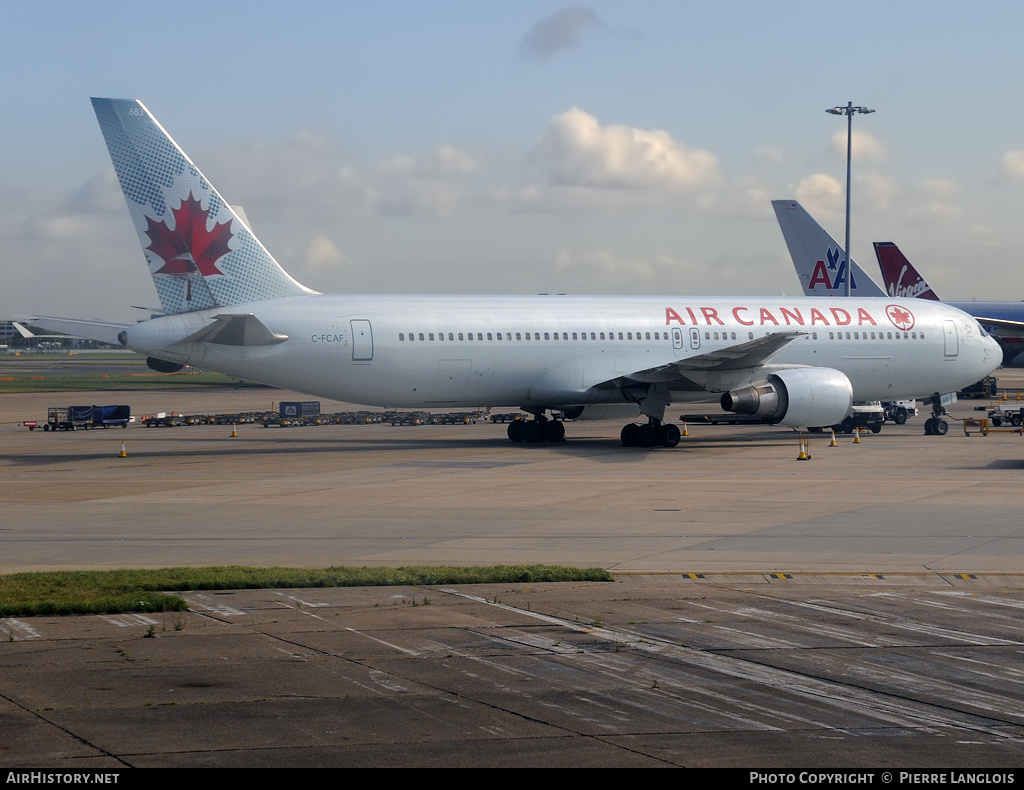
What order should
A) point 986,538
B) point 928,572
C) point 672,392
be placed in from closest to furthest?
1. point 928,572
2. point 986,538
3. point 672,392

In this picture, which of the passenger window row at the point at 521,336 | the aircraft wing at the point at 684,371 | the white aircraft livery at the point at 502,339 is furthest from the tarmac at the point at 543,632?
the passenger window row at the point at 521,336

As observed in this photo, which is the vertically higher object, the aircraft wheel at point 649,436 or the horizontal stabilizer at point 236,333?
the horizontal stabilizer at point 236,333

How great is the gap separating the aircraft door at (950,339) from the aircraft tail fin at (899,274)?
3800 cm

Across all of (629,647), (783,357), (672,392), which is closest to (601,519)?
(629,647)

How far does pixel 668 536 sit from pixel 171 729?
11.7 metres

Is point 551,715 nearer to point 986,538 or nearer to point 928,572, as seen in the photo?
point 928,572

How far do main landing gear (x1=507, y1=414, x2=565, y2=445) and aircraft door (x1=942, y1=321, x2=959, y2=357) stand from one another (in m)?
14.8

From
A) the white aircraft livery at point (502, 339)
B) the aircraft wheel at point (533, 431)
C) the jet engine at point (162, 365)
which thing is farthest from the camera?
the aircraft wheel at point (533, 431)

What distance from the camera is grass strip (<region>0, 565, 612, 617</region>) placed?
1336cm

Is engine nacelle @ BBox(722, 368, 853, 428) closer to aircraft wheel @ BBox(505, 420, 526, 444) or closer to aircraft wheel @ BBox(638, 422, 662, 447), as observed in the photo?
aircraft wheel @ BBox(638, 422, 662, 447)

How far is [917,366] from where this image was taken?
1692 inches

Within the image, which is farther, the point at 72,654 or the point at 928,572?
the point at 928,572

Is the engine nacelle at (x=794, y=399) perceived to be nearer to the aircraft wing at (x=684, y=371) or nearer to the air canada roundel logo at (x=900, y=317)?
the aircraft wing at (x=684, y=371)

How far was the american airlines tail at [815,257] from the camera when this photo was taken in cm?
7512
